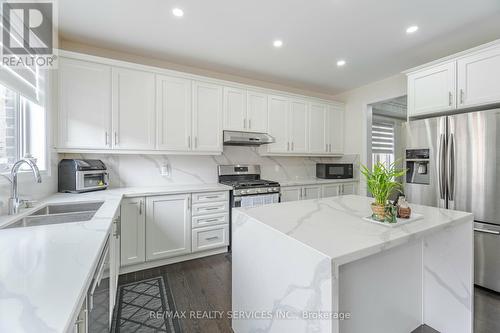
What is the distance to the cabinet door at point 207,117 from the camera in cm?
297

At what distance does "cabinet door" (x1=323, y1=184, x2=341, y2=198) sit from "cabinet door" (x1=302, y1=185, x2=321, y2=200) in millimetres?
148

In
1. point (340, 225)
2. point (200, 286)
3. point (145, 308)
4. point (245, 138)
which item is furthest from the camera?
point (245, 138)

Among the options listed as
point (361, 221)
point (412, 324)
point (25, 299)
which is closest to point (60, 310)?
point (25, 299)

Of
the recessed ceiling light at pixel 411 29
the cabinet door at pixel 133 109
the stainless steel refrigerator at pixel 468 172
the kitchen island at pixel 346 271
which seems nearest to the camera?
the kitchen island at pixel 346 271

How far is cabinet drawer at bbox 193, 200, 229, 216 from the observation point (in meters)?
2.75

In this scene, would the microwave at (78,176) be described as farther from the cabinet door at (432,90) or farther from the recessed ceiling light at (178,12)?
the cabinet door at (432,90)

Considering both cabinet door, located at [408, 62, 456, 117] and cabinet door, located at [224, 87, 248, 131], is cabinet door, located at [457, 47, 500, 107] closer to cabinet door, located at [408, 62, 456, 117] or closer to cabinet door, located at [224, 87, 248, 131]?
cabinet door, located at [408, 62, 456, 117]

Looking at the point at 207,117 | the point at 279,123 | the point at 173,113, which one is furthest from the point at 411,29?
the point at 173,113

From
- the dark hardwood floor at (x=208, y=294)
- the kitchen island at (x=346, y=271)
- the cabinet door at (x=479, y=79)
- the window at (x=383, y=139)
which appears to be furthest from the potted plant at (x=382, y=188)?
the window at (x=383, y=139)

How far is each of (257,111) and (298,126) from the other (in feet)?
2.77

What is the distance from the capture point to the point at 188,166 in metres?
3.25

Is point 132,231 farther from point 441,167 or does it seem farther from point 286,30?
point 441,167

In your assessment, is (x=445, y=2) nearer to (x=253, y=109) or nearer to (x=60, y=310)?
(x=253, y=109)

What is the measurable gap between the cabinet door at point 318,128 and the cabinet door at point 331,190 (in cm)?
66
